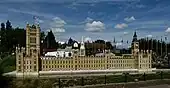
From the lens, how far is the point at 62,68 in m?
60.0

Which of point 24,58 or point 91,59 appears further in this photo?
point 91,59

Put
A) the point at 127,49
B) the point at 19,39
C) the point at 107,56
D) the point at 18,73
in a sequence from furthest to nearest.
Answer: the point at 19,39 → the point at 127,49 → the point at 107,56 → the point at 18,73

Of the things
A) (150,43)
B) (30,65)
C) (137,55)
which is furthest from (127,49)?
(30,65)

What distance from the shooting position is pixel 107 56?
6425 centimetres

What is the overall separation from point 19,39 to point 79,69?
217 ft

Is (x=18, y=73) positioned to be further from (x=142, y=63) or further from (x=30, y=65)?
(x=142, y=63)

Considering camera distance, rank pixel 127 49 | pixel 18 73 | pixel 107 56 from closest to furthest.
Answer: pixel 18 73 < pixel 107 56 < pixel 127 49

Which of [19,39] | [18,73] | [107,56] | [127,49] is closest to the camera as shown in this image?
[18,73]

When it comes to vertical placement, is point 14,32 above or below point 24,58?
above

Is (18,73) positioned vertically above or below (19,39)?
below

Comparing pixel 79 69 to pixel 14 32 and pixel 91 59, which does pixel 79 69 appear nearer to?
pixel 91 59

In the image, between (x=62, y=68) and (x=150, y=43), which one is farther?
(x=150, y=43)

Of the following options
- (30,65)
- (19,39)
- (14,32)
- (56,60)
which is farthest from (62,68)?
(14,32)

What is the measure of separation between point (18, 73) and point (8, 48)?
2748 inches
